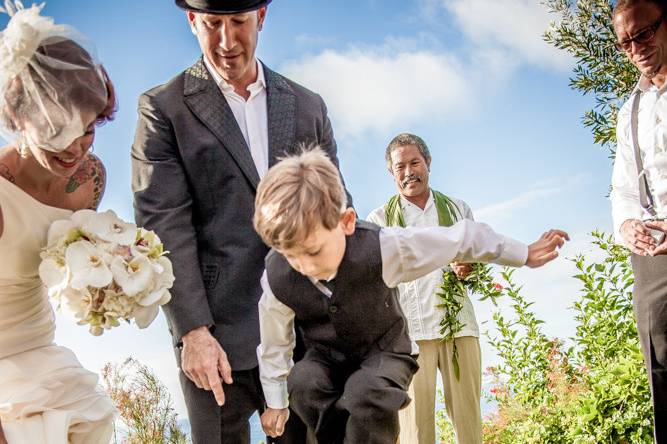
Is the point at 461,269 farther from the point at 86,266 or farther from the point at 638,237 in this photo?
the point at 86,266

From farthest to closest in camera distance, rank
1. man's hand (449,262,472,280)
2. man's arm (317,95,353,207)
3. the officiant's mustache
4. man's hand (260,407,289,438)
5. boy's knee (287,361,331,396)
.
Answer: the officiant's mustache
man's hand (449,262,472,280)
man's arm (317,95,353,207)
man's hand (260,407,289,438)
boy's knee (287,361,331,396)

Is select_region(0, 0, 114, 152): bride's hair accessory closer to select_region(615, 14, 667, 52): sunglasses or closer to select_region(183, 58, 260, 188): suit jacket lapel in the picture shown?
select_region(183, 58, 260, 188): suit jacket lapel

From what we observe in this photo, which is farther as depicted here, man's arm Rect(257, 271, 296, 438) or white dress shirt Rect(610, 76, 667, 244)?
white dress shirt Rect(610, 76, 667, 244)

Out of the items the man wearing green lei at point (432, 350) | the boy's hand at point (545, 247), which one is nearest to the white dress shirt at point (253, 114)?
the boy's hand at point (545, 247)

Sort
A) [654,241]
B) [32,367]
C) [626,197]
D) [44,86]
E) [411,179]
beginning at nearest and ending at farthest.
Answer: [44,86] → [32,367] → [654,241] → [626,197] → [411,179]

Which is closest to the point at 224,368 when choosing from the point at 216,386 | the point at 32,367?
the point at 216,386

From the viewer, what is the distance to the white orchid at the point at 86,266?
109 inches

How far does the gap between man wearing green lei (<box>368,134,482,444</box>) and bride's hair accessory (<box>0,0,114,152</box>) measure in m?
3.42

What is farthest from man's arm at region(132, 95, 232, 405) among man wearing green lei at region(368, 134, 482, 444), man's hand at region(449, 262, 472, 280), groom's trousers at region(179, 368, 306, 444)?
man wearing green lei at region(368, 134, 482, 444)

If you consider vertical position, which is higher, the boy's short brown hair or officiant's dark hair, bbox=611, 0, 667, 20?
officiant's dark hair, bbox=611, 0, 667, 20

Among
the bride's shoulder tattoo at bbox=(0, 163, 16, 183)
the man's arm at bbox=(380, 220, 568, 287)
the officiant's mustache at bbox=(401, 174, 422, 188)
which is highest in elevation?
the officiant's mustache at bbox=(401, 174, 422, 188)

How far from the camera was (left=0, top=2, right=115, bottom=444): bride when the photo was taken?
9.05ft

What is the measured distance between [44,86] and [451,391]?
4.10 metres

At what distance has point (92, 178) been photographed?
335 cm
